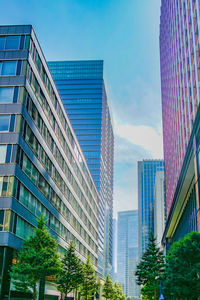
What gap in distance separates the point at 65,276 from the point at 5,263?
18894 millimetres

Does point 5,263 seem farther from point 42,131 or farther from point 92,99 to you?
point 92,99

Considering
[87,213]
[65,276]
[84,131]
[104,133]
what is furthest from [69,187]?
[104,133]

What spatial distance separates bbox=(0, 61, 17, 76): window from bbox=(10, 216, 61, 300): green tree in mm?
17277

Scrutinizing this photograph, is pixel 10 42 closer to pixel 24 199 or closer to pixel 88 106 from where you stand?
pixel 24 199

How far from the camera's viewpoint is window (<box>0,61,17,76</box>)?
39.9m

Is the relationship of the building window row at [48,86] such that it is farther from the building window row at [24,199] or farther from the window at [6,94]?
the building window row at [24,199]

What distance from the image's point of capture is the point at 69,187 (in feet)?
214

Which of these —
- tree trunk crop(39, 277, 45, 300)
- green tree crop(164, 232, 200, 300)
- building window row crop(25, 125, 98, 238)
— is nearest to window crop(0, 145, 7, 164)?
building window row crop(25, 125, 98, 238)

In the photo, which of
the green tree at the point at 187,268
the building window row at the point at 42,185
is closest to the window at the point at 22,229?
the building window row at the point at 42,185

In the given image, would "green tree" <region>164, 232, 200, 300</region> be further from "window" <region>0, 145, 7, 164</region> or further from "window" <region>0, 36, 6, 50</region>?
"window" <region>0, 36, 6, 50</region>

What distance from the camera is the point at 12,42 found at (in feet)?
135

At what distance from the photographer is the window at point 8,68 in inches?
1571

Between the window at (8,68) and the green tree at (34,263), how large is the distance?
17.3 metres

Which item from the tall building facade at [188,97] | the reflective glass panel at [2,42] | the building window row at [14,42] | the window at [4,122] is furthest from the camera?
the reflective glass panel at [2,42]
